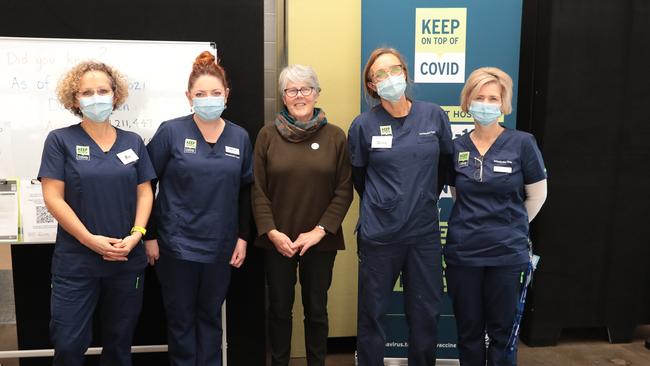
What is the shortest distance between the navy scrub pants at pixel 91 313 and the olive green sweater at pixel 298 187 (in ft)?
1.91

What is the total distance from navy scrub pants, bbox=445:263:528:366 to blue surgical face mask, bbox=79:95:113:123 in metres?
1.59

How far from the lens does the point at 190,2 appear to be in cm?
244

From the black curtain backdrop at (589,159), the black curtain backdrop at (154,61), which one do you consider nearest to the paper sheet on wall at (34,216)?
the black curtain backdrop at (154,61)

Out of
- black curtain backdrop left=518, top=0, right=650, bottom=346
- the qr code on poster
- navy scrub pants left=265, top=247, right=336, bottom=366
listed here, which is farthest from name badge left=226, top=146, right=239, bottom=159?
black curtain backdrop left=518, top=0, right=650, bottom=346

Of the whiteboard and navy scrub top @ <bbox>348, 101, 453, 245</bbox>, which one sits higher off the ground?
the whiteboard

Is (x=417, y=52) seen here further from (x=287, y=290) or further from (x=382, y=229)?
(x=287, y=290)

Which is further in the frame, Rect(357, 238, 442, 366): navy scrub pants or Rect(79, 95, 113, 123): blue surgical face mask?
Rect(357, 238, 442, 366): navy scrub pants

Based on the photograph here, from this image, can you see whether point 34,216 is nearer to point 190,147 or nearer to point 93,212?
point 93,212

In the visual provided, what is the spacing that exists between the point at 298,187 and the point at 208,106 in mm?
509

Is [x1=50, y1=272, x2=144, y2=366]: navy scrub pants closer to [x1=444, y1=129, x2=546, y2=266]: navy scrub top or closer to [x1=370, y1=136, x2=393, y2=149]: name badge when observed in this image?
[x1=370, y1=136, x2=393, y2=149]: name badge

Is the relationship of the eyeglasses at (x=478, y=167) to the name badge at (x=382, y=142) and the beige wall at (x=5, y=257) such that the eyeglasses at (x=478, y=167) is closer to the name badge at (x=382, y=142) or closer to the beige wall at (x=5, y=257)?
the name badge at (x=382, y=142)

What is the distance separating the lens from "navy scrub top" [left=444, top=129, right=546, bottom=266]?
6.85 ft

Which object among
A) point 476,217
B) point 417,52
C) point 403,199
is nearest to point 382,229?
point 403,199

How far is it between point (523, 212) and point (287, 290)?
3.62 ft
